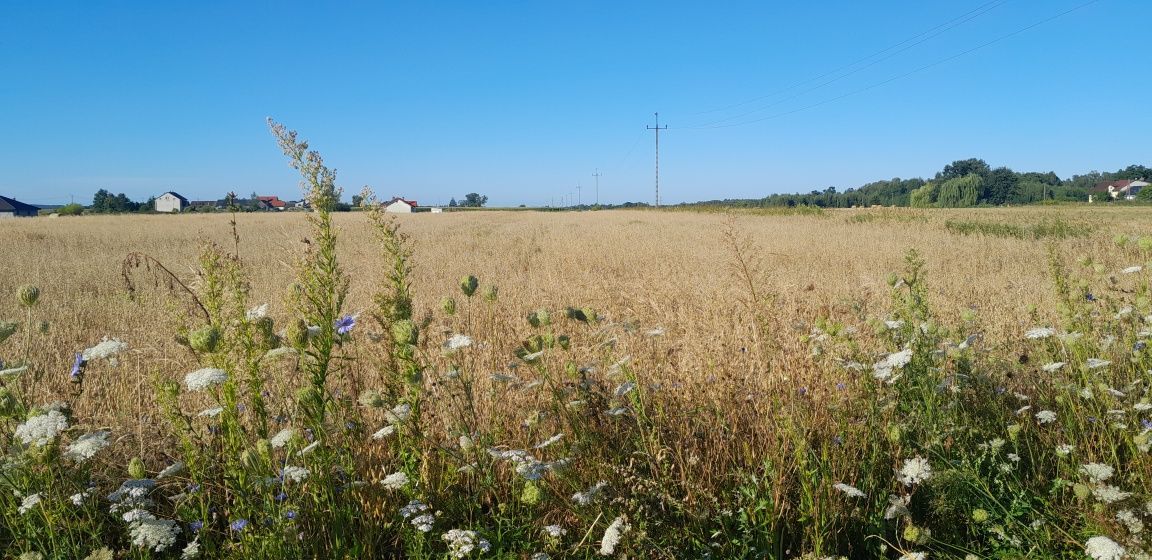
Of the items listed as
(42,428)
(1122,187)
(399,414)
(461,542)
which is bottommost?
(461,542)

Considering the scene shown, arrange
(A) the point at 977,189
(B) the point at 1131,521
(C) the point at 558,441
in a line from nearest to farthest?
(B) the point at 1131,521 → (C) the point at 558,441 → (A) the point at 977,189

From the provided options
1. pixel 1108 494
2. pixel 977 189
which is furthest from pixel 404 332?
pixel 977 189

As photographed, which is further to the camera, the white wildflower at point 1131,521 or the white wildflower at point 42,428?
the white wildflower at point 1131,521

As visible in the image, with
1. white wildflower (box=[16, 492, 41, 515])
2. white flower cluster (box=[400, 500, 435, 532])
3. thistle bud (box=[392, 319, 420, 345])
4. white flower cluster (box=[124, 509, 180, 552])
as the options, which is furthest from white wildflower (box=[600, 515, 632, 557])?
white wildflower (box=[16, 492, 41, 515])

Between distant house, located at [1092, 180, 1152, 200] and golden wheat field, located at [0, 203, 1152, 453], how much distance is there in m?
111

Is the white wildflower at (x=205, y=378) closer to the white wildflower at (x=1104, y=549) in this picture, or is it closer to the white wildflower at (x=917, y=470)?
the white wildflower at (x=917, y=470)

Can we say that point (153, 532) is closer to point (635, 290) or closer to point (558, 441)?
point (558, 441)

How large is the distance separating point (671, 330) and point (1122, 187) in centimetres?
12767

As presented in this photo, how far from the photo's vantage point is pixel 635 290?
7160mm

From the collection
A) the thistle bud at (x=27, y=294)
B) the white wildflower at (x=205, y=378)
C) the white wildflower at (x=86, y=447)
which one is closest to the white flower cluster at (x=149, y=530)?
the white wildflower at (x=86, y=447)

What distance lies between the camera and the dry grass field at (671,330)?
2428 mm

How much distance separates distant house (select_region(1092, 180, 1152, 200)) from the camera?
3826 inches

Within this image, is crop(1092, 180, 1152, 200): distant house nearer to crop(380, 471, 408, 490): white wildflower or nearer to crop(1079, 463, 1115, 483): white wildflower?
crop(1079, 463, 1115, 483): white wildflower

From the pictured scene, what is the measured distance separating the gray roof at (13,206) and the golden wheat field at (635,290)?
256ft
